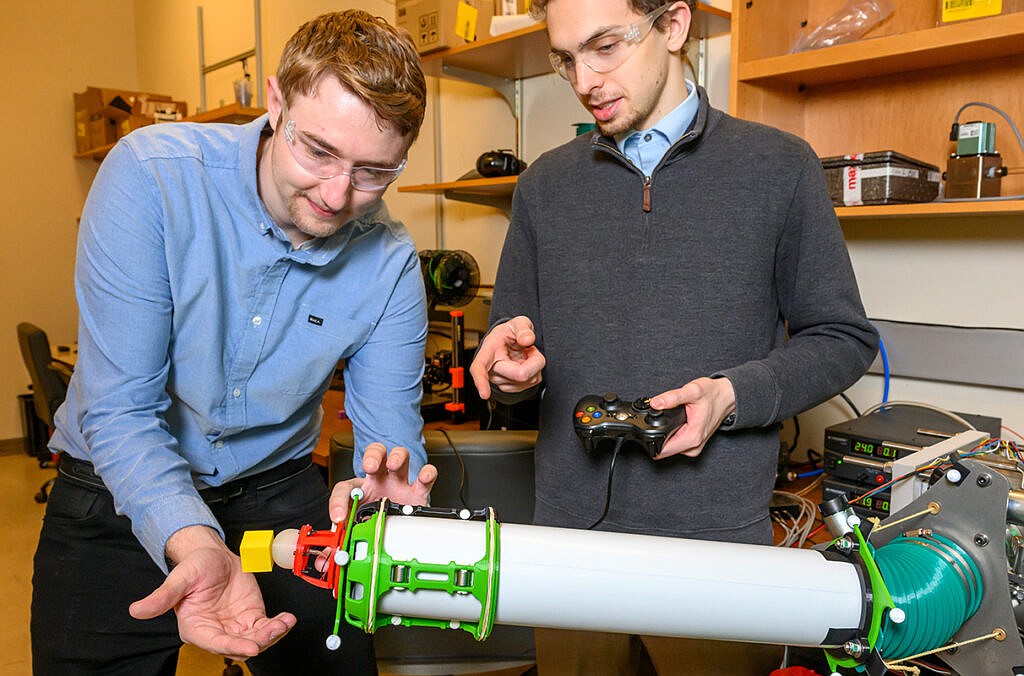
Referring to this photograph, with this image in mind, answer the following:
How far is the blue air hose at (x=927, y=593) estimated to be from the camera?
609 mm

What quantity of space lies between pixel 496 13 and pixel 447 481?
1652 millimetres

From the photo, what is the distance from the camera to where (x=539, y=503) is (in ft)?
4.18

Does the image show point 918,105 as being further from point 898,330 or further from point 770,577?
point 770,577

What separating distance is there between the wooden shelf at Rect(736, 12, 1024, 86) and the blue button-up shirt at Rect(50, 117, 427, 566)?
0.93 metres

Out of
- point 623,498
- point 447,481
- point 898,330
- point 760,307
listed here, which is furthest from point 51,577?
point 898,330

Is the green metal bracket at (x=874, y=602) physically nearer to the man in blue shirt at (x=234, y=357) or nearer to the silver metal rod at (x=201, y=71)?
the man in blue shirt at (x=234, y=357)

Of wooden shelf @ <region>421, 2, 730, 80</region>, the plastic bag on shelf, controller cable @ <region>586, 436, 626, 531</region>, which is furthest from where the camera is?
wooden shelf @ <region>421, 2, 730, 80</region>

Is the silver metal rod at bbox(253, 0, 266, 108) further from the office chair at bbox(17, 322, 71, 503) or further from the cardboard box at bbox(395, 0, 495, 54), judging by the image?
the cardboard box at bbox(395, 0, 495, 54)

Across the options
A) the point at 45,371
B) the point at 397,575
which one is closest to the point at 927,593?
the point at 397,575

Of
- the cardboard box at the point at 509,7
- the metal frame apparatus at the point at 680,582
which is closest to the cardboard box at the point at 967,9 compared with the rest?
the metal frame apparatus at the point at 680,582

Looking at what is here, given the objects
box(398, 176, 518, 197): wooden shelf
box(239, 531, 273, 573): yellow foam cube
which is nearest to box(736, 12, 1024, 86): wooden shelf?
box(398, 176, 518, 197): wooden shelf

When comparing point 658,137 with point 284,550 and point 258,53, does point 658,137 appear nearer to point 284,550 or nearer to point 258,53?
point 284,550

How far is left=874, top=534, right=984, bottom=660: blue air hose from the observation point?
609mm

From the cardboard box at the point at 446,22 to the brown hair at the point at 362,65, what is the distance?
4.67ft
